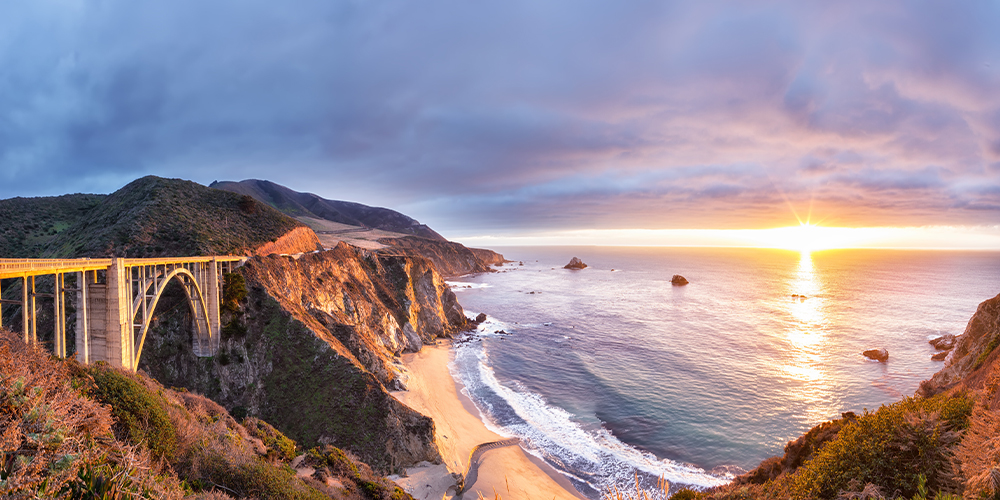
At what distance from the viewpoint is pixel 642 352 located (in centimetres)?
4888

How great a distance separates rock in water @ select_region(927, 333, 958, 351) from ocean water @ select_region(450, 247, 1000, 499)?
128 centimetres

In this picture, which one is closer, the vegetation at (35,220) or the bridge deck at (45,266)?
the bridge deck at (45,266)

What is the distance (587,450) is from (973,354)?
69.1 ft

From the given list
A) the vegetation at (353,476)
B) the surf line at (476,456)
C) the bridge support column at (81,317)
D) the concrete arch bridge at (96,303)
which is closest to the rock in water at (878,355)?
the surf line at (476,456)

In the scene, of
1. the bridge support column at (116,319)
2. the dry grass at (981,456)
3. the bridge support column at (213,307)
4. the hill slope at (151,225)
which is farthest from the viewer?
the hill slope at (151,225)

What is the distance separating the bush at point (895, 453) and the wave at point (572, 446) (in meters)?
11.9

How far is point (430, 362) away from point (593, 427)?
2074 centimetres

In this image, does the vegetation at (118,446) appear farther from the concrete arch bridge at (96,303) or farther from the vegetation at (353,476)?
the concrete arch bridge at (96,303)

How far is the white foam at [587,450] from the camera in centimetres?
2432

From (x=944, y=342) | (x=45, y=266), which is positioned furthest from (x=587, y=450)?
(x=944, y=342)

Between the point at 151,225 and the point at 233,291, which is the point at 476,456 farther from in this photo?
the point at 151,225

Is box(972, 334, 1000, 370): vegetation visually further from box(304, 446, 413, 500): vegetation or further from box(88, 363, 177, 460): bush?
box(88, 363, 177, 460): bush

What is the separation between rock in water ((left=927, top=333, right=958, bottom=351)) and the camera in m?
47.6

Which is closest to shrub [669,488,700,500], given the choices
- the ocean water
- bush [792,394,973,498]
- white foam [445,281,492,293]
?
bush [792,394,973,498]
